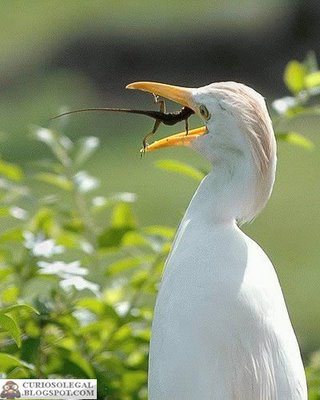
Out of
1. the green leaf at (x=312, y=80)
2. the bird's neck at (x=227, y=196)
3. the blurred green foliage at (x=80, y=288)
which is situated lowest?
the blurred green foliage at (x=80, y=288)

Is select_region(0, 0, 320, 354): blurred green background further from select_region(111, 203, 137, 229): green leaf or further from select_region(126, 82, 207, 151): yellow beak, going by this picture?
select_region(126, 82, 207, 151): yellow beak

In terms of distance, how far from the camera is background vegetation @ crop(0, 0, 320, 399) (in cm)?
231

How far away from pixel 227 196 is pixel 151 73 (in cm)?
502

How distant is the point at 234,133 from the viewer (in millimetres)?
1934

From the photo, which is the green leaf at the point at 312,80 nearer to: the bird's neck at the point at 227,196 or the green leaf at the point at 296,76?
the green leaf at the point at 296,76

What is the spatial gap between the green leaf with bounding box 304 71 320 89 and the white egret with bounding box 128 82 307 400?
1.73 feet

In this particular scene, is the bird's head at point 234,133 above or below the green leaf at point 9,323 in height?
above

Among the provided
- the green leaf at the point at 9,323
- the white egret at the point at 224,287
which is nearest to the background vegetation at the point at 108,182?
the green leaf at the point at 9,323

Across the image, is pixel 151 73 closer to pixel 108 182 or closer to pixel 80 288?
pixel 108 182

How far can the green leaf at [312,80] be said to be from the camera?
8.11ft

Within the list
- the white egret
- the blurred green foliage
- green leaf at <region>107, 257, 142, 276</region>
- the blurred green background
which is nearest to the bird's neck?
the white egret

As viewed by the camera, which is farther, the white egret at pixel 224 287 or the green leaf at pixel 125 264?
the green leaf at pixel 125 264

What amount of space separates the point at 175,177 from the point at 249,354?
12.8 feet

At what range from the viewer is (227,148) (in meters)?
1.96
